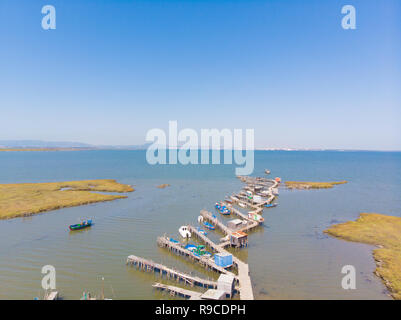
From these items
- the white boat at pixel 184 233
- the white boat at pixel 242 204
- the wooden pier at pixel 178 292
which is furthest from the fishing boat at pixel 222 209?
the wooden pier at pixel 178 292

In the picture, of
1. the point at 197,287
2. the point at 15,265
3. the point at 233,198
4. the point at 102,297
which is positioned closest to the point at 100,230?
the point at 15,265

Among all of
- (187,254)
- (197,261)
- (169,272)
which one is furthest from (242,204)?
(169,272)

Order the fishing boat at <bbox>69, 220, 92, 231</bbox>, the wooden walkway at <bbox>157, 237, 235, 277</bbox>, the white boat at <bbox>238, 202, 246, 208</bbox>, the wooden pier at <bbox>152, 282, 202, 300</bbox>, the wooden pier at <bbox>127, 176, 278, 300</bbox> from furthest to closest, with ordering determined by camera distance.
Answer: the white boat at <bbox>238, 202, 246, 208</bbox> < the fishing boat at <bbox>69, 220, 92, 231</bbox> < the wooden walkway at <bbox>157, 237, 235, 277</bbox> < the wooden pier at <bbox>127, 176, 278, 300</bbox> < the wooden pier at <bbox>152, 282, 202, 300</bbox>

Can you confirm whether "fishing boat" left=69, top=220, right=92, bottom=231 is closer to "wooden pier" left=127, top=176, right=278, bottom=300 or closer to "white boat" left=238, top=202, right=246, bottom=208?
"wooden pier" left=127, top=176, right=278, bottom=300

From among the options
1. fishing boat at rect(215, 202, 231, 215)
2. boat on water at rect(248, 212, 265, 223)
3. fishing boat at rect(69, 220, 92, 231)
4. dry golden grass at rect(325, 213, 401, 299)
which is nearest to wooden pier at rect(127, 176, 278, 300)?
boat on water at rect(248, 212, 265, 223)

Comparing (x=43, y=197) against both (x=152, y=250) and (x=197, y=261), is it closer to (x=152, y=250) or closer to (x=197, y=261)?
(x=152, y=250)
